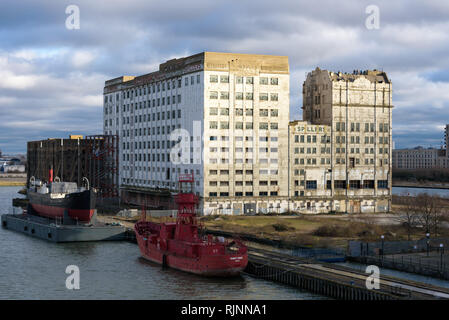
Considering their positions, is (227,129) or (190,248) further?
(227,129)

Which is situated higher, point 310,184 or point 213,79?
point 213,79

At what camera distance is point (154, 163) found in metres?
126

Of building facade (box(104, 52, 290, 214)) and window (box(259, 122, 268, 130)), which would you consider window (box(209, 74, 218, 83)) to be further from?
window (box(259, 122, 268, 130))

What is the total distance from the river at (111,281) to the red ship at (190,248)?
3.10 ft

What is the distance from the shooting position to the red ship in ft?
191

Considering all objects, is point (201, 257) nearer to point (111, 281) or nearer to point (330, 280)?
point (111, 281)

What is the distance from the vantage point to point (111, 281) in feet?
191

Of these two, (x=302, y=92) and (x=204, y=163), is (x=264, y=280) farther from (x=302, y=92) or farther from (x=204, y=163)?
(x=302, y=92)

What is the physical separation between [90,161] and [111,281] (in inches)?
3524

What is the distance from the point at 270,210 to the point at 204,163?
15.1m

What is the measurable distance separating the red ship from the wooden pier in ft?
8.63

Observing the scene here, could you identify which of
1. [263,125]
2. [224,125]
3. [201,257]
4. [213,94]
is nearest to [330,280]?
[201,257]

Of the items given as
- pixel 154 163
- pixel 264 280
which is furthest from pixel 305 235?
pixel 154 163
